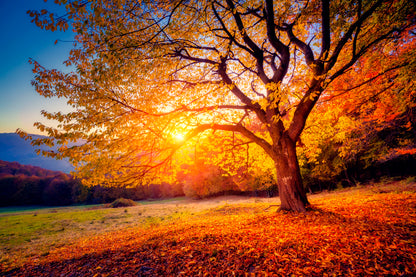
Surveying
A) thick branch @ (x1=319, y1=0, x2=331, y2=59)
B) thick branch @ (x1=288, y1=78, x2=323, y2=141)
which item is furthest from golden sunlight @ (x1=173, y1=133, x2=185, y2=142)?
thick branch @ (x1=319, y1=0, x2=331, y2=59)

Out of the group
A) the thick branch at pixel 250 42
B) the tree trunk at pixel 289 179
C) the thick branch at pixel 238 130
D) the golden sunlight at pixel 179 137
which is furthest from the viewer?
the thick branch at pixel 238 130

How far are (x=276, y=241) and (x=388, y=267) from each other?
76.3 inches

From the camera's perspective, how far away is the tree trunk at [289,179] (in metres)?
6.73

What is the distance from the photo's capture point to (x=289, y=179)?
6.76 metres

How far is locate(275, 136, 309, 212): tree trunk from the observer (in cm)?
673

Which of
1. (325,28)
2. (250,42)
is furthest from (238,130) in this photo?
(325,28)

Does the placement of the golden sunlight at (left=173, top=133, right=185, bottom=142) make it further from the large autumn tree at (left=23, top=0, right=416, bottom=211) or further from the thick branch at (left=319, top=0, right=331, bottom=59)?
the thick branch at (left=319, top=0, right=331, bottom=59)

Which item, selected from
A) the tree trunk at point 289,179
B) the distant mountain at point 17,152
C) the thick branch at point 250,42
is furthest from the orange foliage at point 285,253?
the distant mountain at point 17,152

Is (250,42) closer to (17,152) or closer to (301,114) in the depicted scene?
(301,114)

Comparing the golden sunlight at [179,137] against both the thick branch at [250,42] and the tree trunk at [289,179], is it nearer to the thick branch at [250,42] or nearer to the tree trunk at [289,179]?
the tree trunk at [289,179]

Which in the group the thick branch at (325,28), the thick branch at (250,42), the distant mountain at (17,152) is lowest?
the thick branch at (325,28)

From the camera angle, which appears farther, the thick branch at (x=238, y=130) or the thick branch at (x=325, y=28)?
the thick branch at (x=238, y=130)

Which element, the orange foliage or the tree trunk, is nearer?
the orange foliage

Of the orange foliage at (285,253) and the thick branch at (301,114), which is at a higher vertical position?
the thick branch at (301,114)
